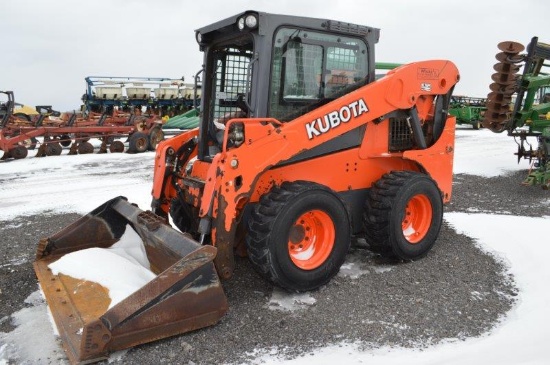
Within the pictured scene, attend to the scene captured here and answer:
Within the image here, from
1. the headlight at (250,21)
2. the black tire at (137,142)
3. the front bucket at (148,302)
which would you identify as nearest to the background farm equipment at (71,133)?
the black tire at (137,142)

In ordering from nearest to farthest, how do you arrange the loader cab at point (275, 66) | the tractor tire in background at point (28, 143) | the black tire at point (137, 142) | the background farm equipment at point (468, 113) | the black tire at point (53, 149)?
the loader cab at point (275, 66) < the tractor tire in background at point (28, 143) < the black tire at point (53, 149) < the black tire at point (137, 142) < the background farm equipment at point (468, 113)

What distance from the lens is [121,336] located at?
285 centimetres

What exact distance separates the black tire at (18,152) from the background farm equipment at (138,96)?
11.9 metres

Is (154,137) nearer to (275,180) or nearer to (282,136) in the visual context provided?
(275,180)

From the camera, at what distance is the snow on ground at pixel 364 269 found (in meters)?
2.93

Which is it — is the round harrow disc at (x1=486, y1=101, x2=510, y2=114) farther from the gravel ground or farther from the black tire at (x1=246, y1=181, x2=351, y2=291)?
the black tire at (x1=246, y1=181, x2=351, y2=291)

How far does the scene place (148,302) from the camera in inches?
115

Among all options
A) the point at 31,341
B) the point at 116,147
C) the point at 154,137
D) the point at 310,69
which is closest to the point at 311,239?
the point at 310,69

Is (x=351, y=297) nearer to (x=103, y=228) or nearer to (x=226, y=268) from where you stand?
(x=226, y=268)

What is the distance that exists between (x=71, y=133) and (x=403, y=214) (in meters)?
12.0

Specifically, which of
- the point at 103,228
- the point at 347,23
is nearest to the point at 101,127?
the point at 103,228

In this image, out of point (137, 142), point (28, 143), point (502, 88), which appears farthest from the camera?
point (137, 142)

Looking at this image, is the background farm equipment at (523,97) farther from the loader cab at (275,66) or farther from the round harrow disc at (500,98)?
the loader cab at (275,66)

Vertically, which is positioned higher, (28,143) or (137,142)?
(137,142)
